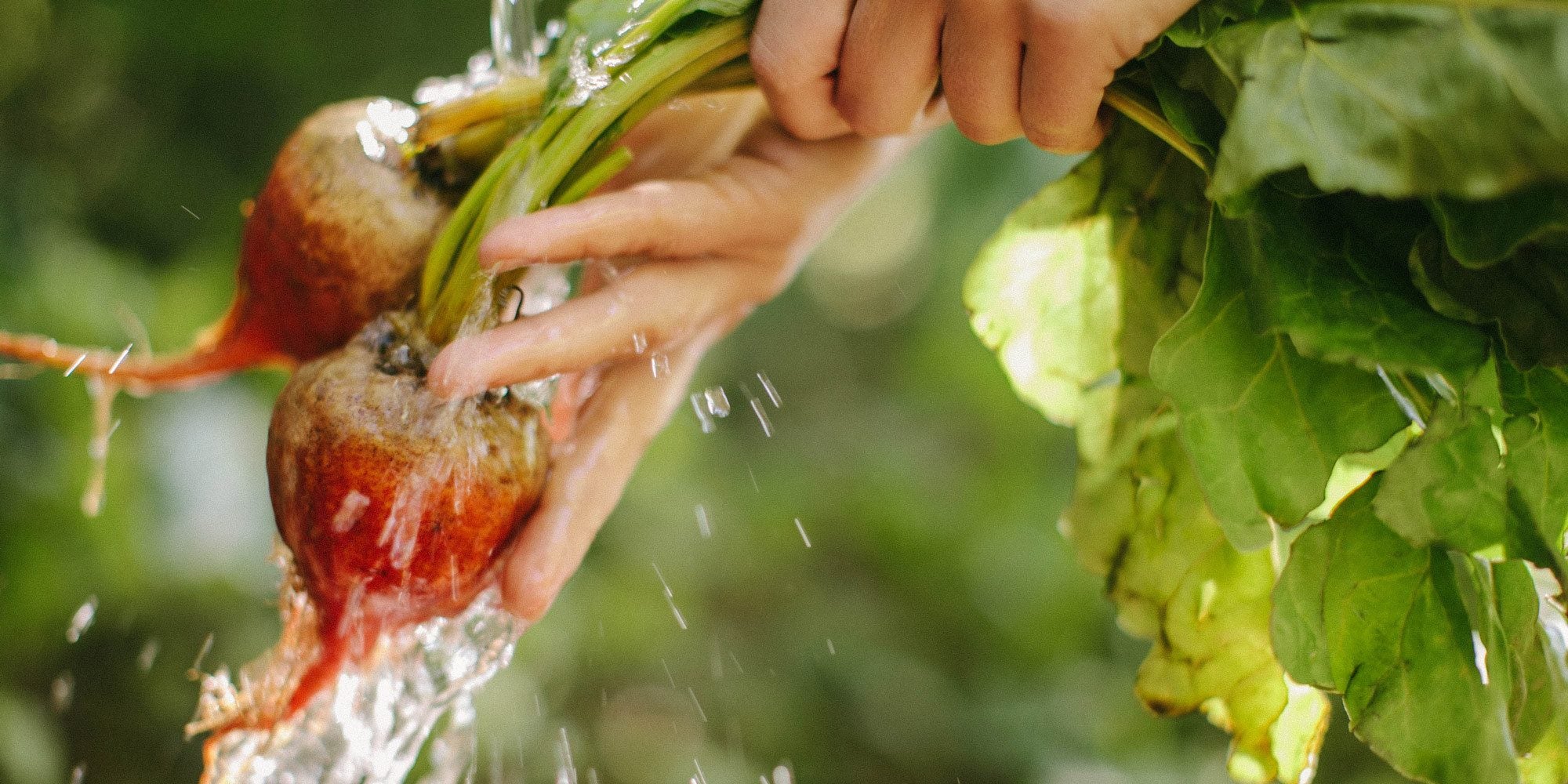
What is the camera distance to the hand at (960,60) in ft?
1.57

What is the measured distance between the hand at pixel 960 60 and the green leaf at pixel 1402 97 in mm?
58

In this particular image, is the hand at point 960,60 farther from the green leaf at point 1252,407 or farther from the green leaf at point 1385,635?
the green leaf at point 1385,635

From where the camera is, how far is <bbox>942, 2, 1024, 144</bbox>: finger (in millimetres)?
502

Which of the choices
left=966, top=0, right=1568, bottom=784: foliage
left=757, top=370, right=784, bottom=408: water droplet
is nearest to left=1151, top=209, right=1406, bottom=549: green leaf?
left=966, top=0, right=1568, bottom=784: foliage

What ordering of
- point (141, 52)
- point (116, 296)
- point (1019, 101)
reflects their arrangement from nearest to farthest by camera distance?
point (1019, 101)
point (116, 296)
point (141, 52)

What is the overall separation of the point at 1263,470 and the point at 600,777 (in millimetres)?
1450

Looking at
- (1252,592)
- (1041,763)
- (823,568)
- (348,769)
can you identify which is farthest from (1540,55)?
(823,568)

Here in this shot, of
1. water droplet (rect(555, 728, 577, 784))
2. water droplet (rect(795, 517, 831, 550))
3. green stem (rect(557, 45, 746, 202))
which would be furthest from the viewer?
water droplet (rect(795, 517, 831, 550))

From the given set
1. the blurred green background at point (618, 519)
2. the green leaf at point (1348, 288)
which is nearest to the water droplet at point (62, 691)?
the blurred green background at point (618, 519)

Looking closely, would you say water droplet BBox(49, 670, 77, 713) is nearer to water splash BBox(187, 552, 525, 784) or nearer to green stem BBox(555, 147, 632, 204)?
water splash BBox(187, 552, 525, 784)

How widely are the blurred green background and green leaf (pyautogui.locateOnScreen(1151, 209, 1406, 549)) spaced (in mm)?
1306

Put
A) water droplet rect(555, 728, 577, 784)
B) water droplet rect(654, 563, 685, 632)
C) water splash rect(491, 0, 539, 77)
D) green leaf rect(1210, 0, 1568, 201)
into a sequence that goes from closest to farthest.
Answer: green leaf rect(1210, 0, 1568, 201) → water splash rect(491, 0, 539, 77) → water droplet rect(555, 728, 577, 784) → water droplet rect(654, 563, 685, 632)

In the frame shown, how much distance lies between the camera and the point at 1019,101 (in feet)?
1.76

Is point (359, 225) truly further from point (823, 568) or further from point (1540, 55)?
point (823, 568)
